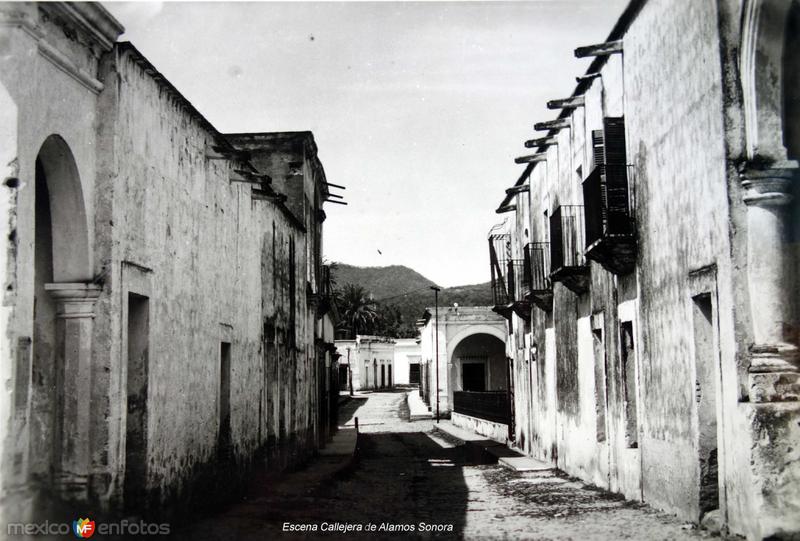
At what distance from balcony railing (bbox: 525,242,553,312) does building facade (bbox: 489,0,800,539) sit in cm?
200

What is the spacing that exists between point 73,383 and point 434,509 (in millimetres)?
5979

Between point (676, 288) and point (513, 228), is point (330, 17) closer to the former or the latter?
point (676, 288)

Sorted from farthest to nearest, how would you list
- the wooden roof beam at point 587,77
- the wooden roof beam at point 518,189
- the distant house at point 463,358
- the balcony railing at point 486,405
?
the distant house at point 463,358 < the balcony railing at point 486,405 < the wooden roof beam at point 518,189 < the wooden roof beam at point 587,77

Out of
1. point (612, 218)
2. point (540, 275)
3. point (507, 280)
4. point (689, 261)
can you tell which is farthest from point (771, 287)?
point (507, 280)

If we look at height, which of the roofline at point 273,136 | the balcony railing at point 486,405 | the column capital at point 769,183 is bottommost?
the balcony railing at point 486,405

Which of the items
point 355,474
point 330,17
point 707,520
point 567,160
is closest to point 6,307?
point 330,17

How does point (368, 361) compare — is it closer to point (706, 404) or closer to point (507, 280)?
point (507, 280)

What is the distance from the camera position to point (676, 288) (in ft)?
30.9

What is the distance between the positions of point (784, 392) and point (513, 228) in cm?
1585

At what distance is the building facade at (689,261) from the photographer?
24.2 ft

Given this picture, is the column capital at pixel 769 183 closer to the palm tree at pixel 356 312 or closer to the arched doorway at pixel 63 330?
the arched doorway at pixel 63 330

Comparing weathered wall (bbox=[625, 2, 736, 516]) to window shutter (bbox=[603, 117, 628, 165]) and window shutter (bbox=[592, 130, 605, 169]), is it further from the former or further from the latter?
window shutter (bbox=[592, 130, 605, 169])

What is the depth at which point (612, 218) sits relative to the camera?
11.1m

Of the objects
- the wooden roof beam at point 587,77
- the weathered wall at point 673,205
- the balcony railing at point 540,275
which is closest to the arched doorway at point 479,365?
the balcony railing at point 540,275
